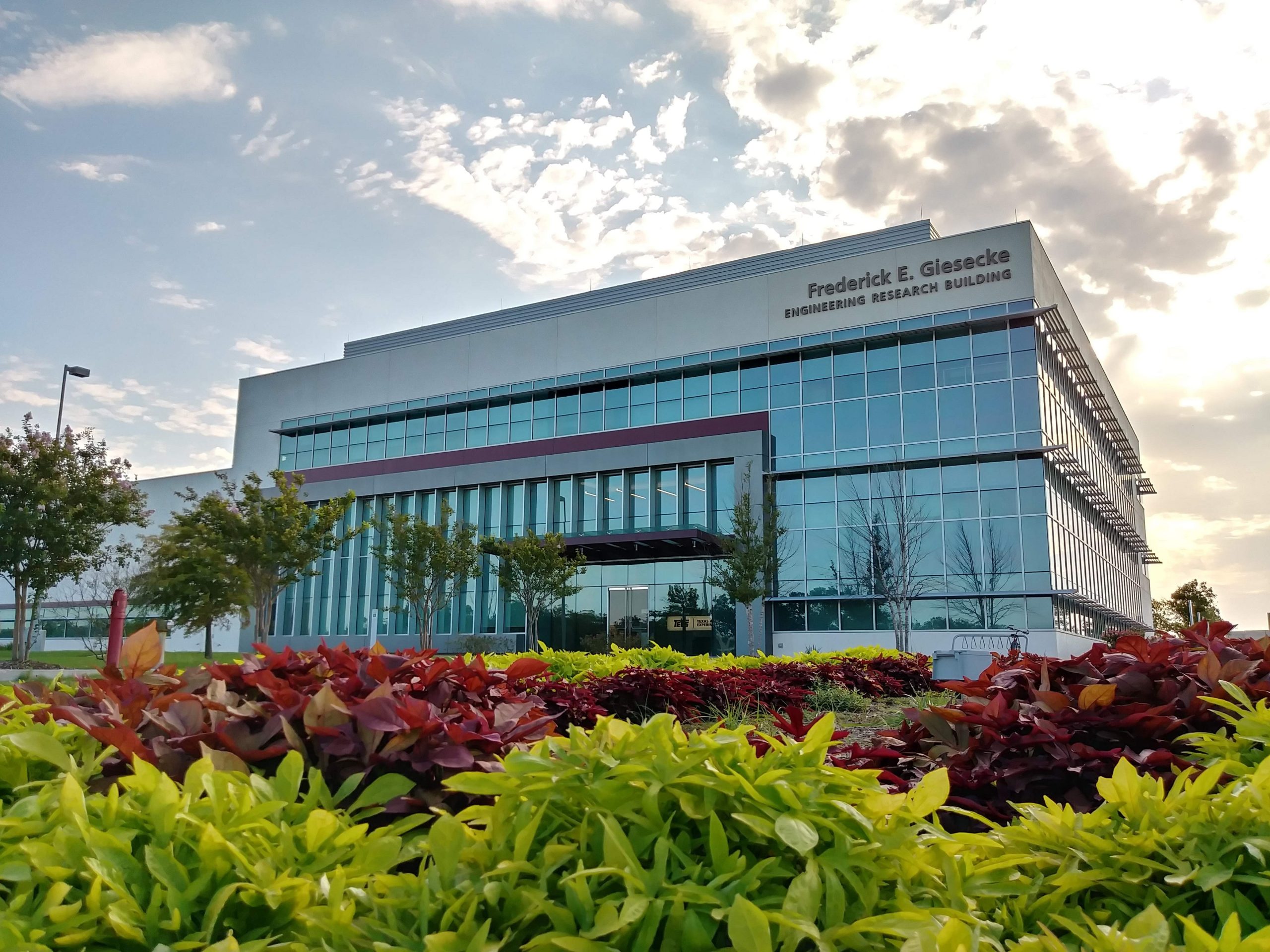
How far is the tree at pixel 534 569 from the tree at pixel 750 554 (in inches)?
208

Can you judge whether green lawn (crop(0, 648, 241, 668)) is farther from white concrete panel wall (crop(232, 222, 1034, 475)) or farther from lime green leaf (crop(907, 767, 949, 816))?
lime green leaf (crop(907, 767, 949, 816))

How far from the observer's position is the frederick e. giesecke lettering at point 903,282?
3197 cm

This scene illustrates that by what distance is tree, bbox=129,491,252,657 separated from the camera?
3164 centimetres

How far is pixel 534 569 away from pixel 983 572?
14.9m

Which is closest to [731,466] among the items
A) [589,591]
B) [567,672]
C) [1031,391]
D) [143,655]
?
[589,591]

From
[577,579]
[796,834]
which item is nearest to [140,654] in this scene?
[796,834]

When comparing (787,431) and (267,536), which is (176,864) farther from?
(787,431)

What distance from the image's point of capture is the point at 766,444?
34656 millimetres

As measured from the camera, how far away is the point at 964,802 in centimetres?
319

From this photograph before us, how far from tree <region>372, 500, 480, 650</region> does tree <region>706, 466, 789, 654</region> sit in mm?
9329

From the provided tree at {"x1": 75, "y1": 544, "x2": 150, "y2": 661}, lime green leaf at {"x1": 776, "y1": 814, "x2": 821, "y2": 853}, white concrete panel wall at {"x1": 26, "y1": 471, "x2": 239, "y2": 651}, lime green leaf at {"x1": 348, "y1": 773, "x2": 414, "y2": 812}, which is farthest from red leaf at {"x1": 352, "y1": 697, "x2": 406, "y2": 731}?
white concrete panel wall at {"x1": 26, "y1": 471, "x2": 239, "y2": 651}

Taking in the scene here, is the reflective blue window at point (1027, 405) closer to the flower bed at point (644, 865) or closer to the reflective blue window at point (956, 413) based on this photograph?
the reflective blue window at point (956, 413)

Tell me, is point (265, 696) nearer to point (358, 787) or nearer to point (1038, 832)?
point (358, 787)

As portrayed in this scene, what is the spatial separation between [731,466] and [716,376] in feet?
12.7
